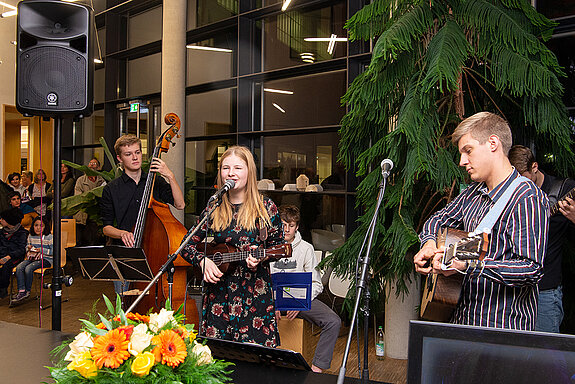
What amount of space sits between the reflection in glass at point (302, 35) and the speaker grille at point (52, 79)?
9.71 ft

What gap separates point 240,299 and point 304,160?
3.18 metres

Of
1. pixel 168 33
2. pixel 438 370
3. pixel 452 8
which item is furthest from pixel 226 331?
pixel 168 33

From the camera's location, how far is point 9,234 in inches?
237

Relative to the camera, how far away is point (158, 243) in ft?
11.2

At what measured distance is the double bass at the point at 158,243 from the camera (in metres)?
3.28

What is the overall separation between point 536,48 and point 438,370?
224cm

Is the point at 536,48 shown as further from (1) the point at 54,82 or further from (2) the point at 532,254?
(1) the point at 54,82

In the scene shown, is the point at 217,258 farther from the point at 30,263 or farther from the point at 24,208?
the point at 24,208

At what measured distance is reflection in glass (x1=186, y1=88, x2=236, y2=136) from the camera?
20.3 feet

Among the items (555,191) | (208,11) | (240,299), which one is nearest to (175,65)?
(208,11)

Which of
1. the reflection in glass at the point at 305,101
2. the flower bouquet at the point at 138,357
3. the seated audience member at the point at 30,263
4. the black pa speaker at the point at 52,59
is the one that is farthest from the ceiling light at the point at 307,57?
the flower bouquet at the point at 138,357

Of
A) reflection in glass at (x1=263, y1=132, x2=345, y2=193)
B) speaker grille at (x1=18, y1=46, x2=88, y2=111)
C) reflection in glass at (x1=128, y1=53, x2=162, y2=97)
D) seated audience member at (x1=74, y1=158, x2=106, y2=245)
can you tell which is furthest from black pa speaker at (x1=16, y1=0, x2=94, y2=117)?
seated audience member at (x1=74, y1=158, x2=106, y2=245)

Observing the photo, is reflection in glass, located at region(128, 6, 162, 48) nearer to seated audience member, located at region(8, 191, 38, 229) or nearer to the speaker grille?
seated audience member, located at region(8, 191, 38, 229)

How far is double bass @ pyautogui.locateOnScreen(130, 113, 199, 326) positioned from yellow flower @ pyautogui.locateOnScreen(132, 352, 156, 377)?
7.47ft
